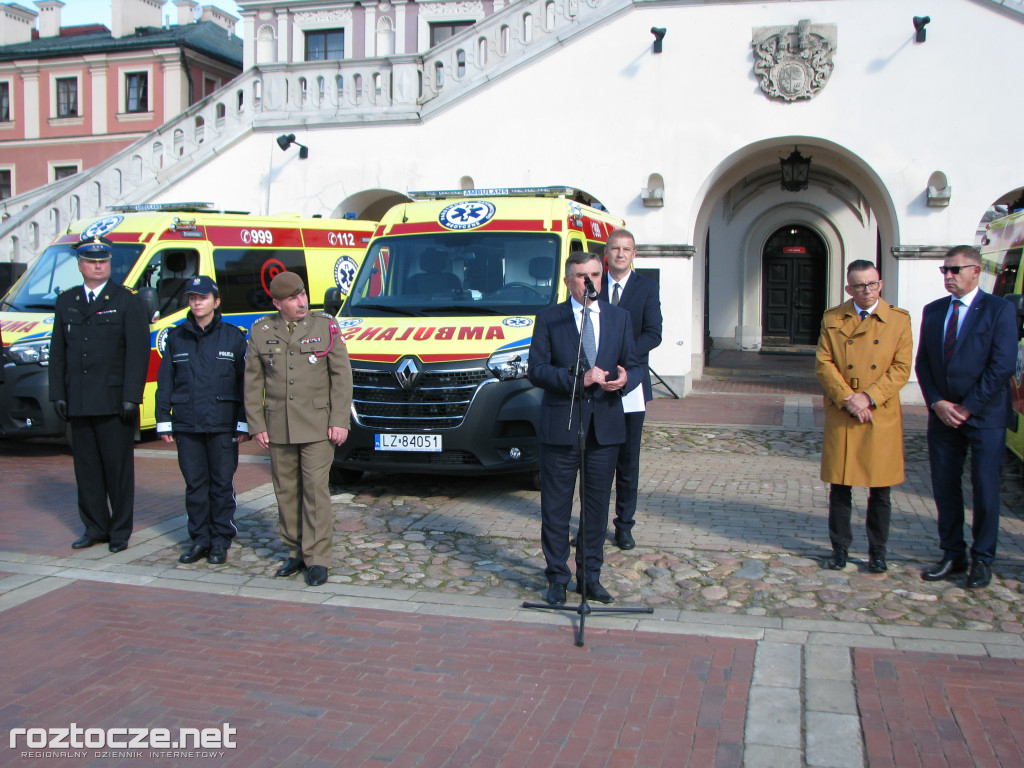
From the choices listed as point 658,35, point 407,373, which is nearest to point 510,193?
point 407,373

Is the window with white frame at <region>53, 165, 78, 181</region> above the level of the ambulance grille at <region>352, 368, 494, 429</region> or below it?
above

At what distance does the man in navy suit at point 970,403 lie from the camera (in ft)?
18.6

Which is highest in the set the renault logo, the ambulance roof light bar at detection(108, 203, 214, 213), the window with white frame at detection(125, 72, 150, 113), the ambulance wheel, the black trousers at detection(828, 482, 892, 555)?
the window with white frame at detection(125, 72, 150, 113)

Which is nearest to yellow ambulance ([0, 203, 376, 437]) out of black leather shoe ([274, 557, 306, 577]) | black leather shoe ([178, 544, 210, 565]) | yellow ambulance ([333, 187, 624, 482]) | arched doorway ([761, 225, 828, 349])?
yellow ambulance ([333, 187, 624, 482])

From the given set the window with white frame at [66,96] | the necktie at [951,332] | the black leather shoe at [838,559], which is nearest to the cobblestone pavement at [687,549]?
the black leather shoe at [838,559]

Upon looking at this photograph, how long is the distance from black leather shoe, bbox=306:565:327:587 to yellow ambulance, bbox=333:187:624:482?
193cm

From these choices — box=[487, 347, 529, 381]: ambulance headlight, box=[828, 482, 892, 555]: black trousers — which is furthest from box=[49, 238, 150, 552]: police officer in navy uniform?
box=[828, 482, 892, 555]: black trousers

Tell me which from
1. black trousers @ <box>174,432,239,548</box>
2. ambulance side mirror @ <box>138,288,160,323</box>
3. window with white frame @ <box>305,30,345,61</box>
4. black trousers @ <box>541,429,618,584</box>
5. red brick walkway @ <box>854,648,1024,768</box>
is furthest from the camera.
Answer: window with white frame @ <box>305,30,345,61</box>

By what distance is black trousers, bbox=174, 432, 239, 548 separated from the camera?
6.23m

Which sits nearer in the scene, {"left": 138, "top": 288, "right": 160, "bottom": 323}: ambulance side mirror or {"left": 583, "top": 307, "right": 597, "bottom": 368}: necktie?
{"left": 583, "top": 307, "right": 597, "bottom": 368}: necktie

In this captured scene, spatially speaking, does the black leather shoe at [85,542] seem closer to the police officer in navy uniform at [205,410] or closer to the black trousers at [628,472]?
the police officer in navy uniform at [205,410]

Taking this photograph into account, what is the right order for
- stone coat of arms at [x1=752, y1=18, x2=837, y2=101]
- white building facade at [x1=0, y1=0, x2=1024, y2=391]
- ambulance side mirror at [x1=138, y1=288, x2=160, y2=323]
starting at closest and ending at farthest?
ambulance side mirror at [x1=138, y1=288, x2=160, y2=323], white building facade at [x1=0, y1=0, x2=1024, y2=391], stone coat of arms at [x1=752, y1=18, x2=837, y2=101]

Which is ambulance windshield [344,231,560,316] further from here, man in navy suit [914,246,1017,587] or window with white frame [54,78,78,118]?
window with white frame [54,78,78,118]

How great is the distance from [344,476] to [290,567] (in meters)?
2.57
